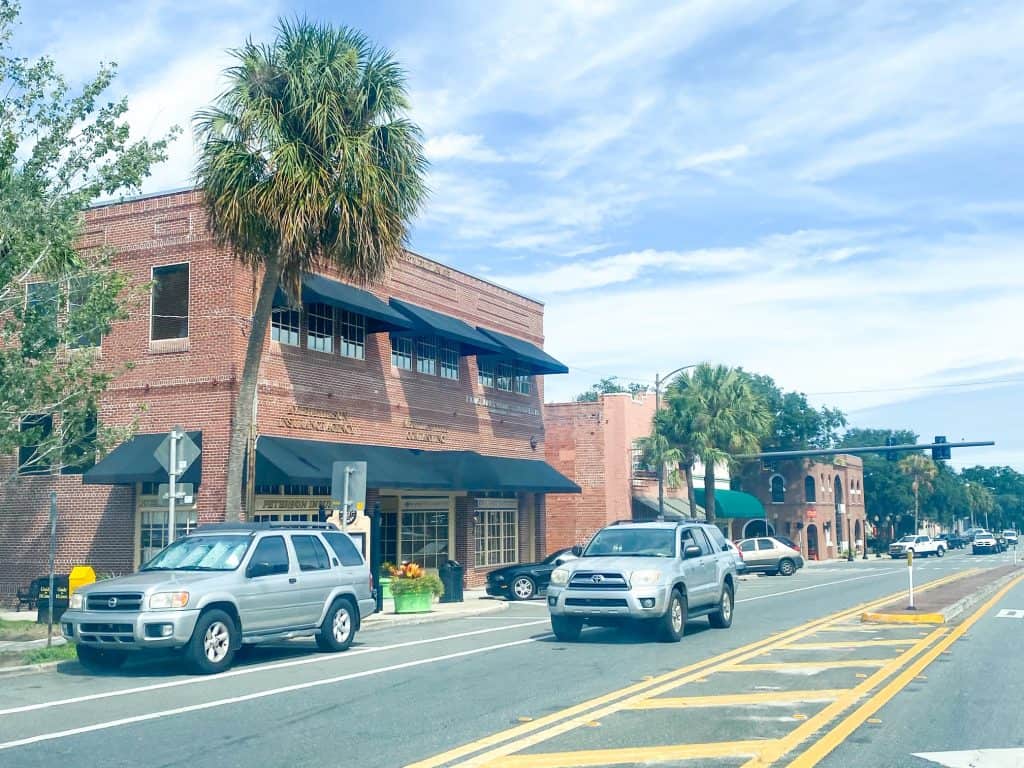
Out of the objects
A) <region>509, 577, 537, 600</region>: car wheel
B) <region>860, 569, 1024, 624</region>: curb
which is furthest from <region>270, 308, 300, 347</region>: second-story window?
<region>860, 569, 1024, 624</region>: curb

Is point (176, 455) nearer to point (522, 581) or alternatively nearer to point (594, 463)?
point (522, 581)

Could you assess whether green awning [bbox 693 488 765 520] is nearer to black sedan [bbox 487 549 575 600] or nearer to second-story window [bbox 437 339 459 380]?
second-story window [bbox 437 339 459 380]

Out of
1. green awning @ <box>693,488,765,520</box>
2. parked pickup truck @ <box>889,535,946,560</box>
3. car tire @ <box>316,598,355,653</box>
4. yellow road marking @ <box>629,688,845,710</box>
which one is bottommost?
parked pickup truck @ <box>889,535,946,560</box>

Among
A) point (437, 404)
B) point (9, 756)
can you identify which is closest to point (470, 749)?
point (9, 756)

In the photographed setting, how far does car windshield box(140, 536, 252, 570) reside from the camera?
13711 mm

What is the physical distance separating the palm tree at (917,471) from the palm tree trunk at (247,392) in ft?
267

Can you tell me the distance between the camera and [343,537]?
16016 mm

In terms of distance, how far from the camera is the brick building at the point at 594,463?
4109 cm

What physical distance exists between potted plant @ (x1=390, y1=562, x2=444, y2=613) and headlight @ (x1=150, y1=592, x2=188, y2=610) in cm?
914

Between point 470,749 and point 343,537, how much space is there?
8306mm

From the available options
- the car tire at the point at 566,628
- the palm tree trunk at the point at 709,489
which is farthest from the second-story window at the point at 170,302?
the palm tree trunk at the point at 709,489

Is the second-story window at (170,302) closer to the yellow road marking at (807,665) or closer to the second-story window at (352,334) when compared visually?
the second-story window at (352,334)

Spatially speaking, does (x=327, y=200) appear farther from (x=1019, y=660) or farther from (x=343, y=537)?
(x=1019, y=660)

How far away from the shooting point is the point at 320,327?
83.9 ft
